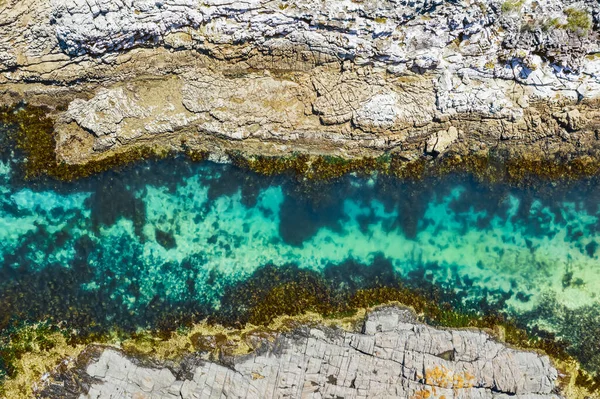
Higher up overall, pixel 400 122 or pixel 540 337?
pixel 400 122

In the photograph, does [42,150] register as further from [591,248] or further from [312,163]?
[591,248]

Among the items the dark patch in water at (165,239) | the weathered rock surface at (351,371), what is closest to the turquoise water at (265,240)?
the dark patch in water at (165,239)

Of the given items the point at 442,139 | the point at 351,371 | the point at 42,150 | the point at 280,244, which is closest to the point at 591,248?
the point at 442,139

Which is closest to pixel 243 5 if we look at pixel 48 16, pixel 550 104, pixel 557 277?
pixel 48 16

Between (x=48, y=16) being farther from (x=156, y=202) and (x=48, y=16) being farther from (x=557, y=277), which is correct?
(x=557, y=277)

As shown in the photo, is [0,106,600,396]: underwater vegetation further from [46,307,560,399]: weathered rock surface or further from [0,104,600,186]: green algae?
[46,307,560,399]: weathered rock surface

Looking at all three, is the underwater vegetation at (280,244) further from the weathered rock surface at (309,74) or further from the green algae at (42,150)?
the weathered rock surface at (309,74)

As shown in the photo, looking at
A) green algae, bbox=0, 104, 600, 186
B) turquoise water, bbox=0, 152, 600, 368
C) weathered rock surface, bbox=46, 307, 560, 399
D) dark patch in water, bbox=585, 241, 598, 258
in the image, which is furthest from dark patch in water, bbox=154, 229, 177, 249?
dark patch in water, bbox=585, 241, 598, 258
